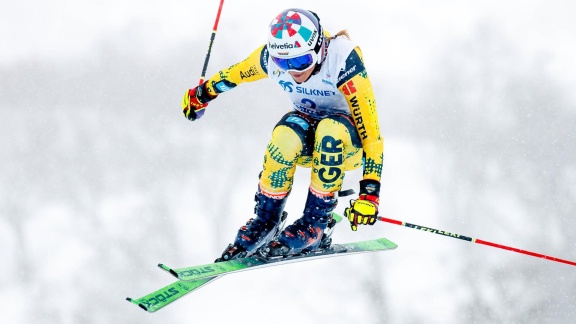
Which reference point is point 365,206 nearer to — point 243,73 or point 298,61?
point 298,61

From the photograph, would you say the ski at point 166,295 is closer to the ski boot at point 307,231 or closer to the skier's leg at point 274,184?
the skier's leg at point 274,184

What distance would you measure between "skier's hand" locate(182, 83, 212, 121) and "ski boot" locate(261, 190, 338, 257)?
1.37 m

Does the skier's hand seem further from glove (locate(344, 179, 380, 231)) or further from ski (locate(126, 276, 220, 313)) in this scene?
glove (locate(344, 179, 380, 231))

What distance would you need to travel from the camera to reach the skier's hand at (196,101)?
7488 mm

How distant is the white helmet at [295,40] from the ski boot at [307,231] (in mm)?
1192

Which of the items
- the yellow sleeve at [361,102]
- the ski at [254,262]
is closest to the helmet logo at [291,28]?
the yellow sleeve at [361,102]

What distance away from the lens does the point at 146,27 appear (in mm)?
13289

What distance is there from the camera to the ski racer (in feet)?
20.7

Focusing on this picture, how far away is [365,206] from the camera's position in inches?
258

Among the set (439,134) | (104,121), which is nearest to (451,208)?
(439,134)

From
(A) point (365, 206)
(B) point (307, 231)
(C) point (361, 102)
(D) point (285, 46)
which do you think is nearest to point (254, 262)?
(B) point (307, 231)

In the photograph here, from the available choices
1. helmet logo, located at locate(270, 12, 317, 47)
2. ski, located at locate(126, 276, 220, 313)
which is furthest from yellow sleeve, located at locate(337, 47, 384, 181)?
ski, located at locate(126, 276, 220, 313)

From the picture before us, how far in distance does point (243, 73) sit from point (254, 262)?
5.44 feet

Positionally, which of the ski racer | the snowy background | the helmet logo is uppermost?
the snowy background
